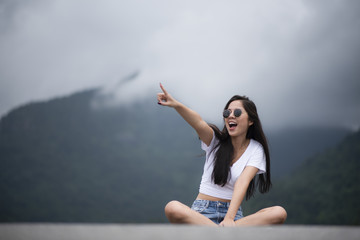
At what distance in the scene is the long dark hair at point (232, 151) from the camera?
7.09 feet

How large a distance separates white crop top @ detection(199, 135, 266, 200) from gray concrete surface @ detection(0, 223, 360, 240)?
106cm

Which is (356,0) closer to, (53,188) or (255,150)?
(53,188)

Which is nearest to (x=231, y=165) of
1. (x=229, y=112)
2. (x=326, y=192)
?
(x=229, y=112)

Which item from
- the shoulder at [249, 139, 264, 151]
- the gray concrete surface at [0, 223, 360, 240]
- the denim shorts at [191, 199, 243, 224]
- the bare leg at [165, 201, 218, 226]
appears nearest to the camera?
the gray concrete surface at [0, 223, 360, 240]

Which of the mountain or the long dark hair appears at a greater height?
the mountain

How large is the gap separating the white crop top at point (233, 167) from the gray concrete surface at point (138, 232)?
1058 mm

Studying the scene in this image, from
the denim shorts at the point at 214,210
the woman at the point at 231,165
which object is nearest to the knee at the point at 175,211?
the woman at the point at 231,165

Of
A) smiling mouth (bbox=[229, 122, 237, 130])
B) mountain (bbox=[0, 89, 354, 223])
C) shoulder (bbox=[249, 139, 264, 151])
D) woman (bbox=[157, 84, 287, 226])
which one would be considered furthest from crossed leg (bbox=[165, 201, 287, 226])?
mountain (bbox=[0, 89, 354, 223])

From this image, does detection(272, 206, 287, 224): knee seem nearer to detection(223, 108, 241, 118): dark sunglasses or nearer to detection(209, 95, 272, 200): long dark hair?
detection(209, 95, 272, 200): long dark hair

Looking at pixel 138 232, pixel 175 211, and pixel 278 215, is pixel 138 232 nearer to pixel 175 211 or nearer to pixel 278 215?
pixel 175 211

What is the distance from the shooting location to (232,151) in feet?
7.43

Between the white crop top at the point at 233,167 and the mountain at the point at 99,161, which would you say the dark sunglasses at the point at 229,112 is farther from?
the mountain at the point at 99,161

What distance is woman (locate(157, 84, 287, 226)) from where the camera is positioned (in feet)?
6.34

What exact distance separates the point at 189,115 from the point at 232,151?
1.42 feet
